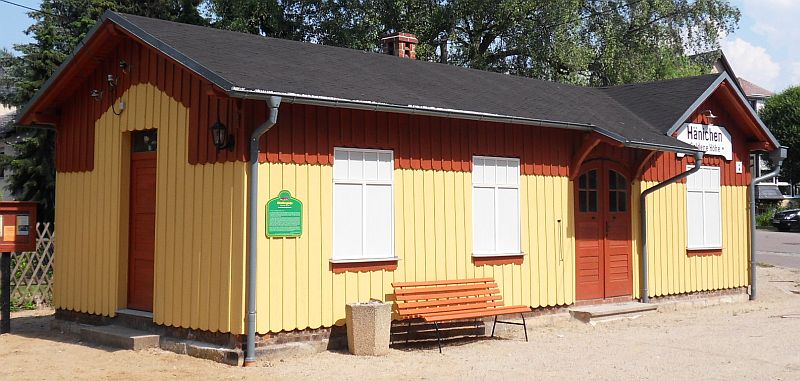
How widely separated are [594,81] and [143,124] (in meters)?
23.2

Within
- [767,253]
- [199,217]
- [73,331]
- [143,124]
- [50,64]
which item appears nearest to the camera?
[199,217]

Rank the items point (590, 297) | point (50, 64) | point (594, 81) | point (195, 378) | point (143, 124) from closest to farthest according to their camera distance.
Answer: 1. point (195, 378)
2. point (143, 124)
3. point (590, 297)
4. point (50, 64)
5. point (594, 81)

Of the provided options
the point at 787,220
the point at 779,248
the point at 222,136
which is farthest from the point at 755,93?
the point at 222,136

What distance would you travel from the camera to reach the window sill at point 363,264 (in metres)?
10.4

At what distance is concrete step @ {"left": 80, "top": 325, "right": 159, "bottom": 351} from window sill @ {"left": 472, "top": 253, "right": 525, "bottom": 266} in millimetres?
4443

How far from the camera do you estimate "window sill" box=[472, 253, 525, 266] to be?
12.1 metres

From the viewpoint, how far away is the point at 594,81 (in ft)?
104

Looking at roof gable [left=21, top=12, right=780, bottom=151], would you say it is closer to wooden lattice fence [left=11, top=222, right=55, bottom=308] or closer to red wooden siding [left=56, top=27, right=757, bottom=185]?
red wooden siding [left=56, top=27, right=757, bottom=185]

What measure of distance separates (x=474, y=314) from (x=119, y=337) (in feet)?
14.8

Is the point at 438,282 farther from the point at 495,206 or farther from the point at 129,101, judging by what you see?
the point at 129,101

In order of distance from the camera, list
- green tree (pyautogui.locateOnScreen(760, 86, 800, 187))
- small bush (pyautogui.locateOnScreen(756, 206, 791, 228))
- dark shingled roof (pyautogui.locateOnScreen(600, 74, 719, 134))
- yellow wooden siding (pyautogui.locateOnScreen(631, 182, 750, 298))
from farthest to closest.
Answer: green tree (pyautogui.locateOnScreen(760, 86, 800, 187)) < small bush (pyautogui.locateOnScreen(756, 206, 791, 228)) < dark shingled roof (pyautogui.locateOnScreen(600, 74, 719, 134)) < yellow wooden siding (pyautogui.locateOnScreen(631, 182, 750, 298))

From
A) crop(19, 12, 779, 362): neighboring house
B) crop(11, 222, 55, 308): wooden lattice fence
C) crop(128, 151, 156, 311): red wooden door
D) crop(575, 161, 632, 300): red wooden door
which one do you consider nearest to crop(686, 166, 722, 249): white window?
crop(19, 12, 779, 362): neighboring house

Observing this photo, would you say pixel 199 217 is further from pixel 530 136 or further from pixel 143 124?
pixel 530 136

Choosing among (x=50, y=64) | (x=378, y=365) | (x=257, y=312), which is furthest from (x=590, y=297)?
(x=50, y=64)
